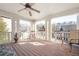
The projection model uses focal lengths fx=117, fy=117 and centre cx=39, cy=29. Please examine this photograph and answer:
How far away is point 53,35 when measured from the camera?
2.52 meters

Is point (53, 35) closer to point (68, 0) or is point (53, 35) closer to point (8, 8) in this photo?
point (68, 0)

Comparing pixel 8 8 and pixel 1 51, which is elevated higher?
pixel 8 8

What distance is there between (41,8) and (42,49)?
866mm

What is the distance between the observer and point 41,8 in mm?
2473

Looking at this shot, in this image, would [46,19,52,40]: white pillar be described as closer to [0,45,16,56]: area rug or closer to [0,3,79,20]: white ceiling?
[0,3,79,20]: white ceiling

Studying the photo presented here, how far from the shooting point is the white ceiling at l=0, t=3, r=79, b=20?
2391 millimetres

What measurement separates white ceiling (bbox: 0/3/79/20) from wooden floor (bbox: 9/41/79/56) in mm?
595

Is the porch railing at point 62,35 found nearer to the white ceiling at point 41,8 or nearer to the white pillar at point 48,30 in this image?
the white pillar at point 48,30

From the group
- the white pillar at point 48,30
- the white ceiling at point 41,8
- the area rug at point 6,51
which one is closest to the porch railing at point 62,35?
the white pillar at point 48,30

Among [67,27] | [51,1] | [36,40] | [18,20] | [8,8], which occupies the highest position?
[51,1]

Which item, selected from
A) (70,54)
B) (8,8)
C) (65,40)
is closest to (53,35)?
(65,40)

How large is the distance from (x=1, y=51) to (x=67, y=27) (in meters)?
1.47

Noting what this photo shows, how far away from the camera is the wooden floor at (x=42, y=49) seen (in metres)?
2.41

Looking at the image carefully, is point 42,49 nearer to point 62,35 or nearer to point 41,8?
point 62,35
